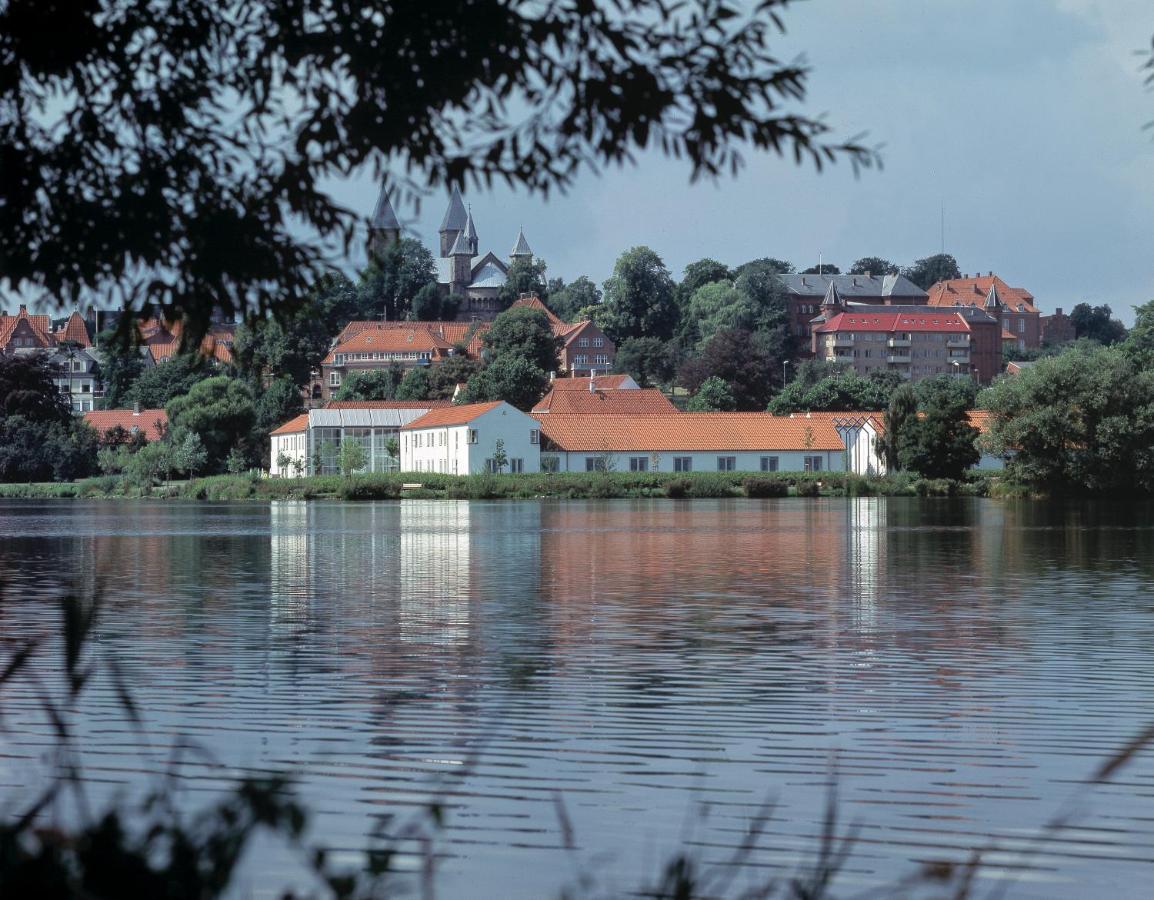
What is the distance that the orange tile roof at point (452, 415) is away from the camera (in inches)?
3644

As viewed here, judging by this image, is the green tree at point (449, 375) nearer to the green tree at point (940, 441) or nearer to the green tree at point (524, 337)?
the green tree at point (524, 337)

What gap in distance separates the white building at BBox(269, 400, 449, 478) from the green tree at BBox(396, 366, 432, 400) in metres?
21.0

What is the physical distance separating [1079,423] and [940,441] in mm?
10051

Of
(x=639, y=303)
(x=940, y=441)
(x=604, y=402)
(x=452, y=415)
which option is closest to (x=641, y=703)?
(x=940, y=441)

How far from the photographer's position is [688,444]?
314 feet

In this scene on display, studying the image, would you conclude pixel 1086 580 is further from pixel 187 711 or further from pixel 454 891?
pixel 454 891

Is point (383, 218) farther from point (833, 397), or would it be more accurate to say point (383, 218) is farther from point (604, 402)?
point (833, 397)

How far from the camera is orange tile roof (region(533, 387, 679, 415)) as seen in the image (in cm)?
10950

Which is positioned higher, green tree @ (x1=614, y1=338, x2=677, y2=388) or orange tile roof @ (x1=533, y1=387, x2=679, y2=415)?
green tree @ (x1=614, y1=338, x2=677, y2=388)

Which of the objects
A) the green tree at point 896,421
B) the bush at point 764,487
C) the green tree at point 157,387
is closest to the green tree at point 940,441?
the green tree at point 896,421

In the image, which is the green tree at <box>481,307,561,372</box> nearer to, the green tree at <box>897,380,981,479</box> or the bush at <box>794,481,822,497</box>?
the bush at <box>794,481,822,497</box>

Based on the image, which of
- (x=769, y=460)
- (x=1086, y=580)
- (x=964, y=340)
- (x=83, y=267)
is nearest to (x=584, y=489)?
(x=769, y=460)

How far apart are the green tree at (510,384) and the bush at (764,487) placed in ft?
109

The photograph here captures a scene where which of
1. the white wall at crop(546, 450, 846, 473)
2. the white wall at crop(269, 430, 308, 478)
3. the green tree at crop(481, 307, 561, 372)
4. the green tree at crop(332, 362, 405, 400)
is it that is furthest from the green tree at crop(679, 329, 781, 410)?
the white wall at crop(269, 430, 308, 478)
